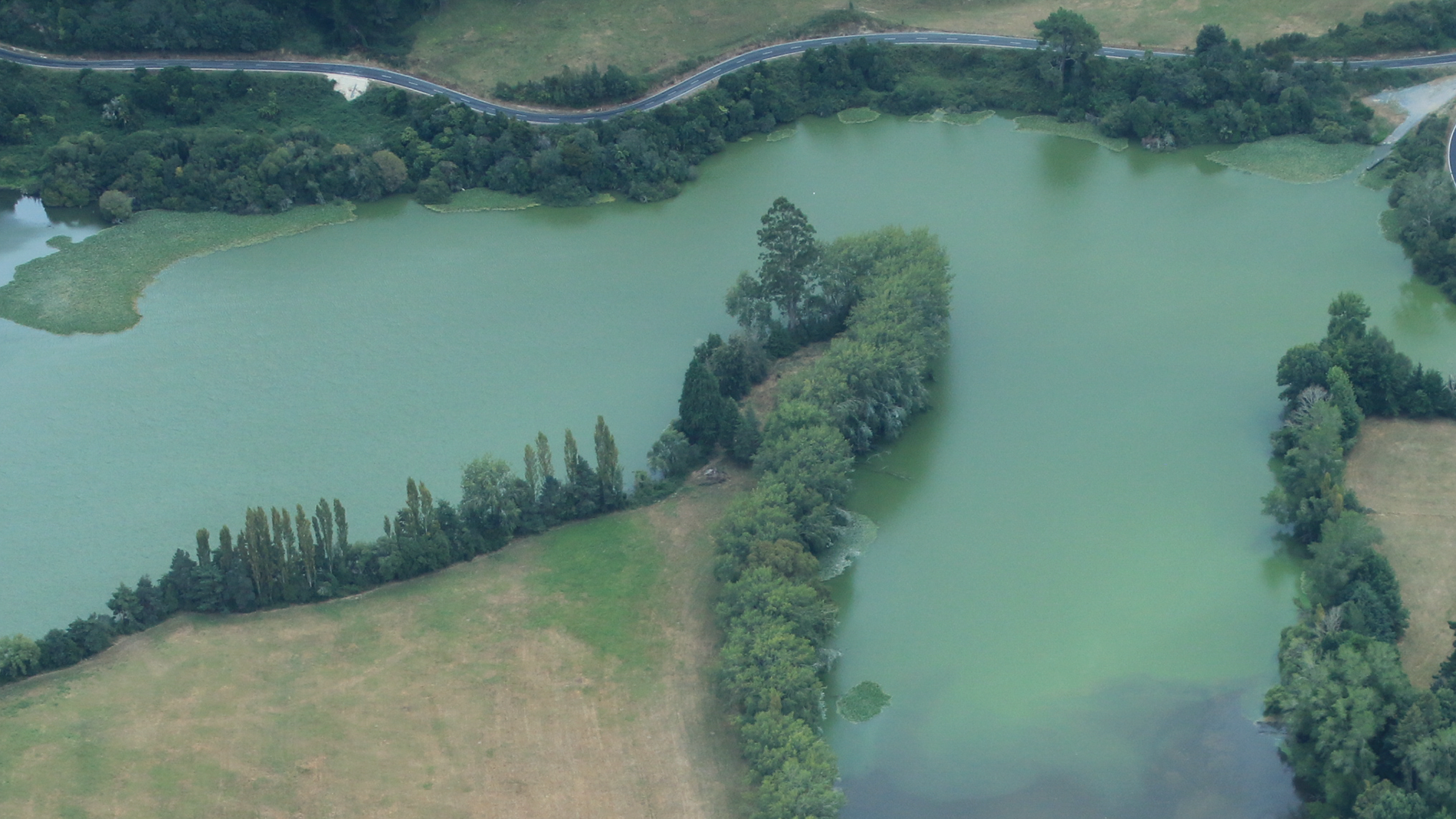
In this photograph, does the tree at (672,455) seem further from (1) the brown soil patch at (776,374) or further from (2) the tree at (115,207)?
(2) the tree at (115,207)

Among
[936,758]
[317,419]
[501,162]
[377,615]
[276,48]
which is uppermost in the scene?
[276,48]

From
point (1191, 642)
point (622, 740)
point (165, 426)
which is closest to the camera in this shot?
point (622, 740)

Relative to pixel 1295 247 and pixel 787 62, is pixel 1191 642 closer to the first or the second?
pixel 1295 247

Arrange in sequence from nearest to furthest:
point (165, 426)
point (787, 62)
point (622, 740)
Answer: point (622, 740)
point (165, 426)
point (787, 62)

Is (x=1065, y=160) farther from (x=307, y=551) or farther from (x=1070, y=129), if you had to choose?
(x=307, y=551)

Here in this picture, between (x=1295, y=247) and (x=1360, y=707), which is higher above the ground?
(x=1295, y=247)

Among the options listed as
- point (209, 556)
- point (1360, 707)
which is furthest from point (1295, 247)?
point (209, 556)

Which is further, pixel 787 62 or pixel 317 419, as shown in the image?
pixel 787 62

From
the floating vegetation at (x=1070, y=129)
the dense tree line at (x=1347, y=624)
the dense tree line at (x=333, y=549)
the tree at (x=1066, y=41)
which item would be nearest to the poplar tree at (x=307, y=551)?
the dense tree line at (x=333, y=549)
